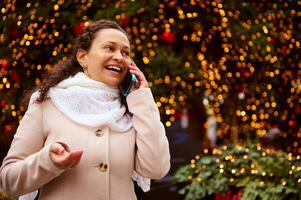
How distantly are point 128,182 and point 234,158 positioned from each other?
3134 mm

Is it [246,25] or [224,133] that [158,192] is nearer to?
[224,133]

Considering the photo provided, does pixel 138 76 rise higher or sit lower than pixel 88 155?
higher

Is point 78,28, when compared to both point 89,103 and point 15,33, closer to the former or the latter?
point 15,33

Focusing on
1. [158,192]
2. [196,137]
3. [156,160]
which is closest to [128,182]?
[156,160]

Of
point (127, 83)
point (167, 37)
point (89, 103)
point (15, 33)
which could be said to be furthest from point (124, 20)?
point (89, 103)

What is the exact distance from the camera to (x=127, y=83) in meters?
2.30

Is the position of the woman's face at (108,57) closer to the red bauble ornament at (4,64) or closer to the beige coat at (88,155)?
the beige coat at (88,155)

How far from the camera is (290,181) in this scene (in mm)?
4328

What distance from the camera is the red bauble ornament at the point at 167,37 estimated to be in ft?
17.0

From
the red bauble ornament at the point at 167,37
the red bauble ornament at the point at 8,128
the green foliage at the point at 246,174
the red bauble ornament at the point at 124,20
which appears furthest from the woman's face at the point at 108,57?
the red bauble ornament at the point at 8,128

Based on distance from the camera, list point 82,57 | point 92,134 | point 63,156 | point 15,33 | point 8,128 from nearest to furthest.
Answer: point 63,156 → point 92,134 → point 82,57 → point 15,33 → point 8,128

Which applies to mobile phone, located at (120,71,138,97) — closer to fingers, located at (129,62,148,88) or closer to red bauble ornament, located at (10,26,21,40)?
fingers, located at (129,62,148,88)

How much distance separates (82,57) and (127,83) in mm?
237

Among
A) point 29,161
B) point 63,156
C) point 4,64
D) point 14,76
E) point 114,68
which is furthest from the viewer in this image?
point 14,76
